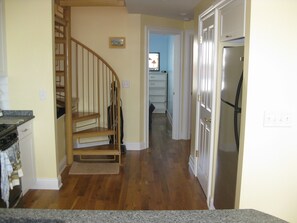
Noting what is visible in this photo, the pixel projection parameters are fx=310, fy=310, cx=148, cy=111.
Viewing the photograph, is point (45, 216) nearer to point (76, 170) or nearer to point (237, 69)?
point (237, 69)

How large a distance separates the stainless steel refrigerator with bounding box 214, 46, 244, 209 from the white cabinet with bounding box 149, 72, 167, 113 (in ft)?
20.2

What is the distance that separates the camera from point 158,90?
927 centimetres

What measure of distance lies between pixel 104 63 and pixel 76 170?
1.82 meters

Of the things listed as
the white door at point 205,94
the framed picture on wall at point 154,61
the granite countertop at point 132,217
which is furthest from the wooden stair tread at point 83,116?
the framed picture on wall at point 154,61

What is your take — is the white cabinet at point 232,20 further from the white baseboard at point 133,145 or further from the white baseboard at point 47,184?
the white baseboard at point 133,145

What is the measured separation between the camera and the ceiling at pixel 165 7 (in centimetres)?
416

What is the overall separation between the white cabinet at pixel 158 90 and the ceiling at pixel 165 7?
3.58 metres

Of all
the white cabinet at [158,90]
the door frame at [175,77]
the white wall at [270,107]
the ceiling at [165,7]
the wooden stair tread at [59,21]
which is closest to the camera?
the white wall at [270,107]

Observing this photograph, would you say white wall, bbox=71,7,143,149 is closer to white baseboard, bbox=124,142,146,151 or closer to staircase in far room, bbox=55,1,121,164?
staircase in far room, bbox=55,1,121,164

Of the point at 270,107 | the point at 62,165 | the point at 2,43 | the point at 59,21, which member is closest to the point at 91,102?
the point at 62,165

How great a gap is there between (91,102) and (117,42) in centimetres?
117

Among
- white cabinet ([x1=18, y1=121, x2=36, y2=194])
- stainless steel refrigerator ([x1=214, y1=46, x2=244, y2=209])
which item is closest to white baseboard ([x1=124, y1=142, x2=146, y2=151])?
white cabinet ([x1=18, y1=121, x2=36, y2=194])

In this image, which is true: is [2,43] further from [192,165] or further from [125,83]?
[192,165]

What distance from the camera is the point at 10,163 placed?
2.85 metres
